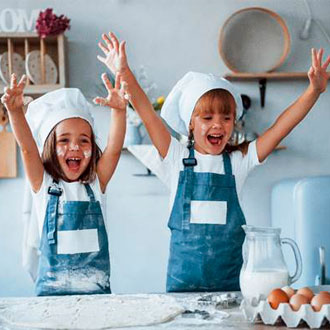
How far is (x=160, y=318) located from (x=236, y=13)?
1908 mm

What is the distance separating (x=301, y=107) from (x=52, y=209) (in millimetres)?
813

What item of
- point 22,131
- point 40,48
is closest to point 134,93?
point 22,131

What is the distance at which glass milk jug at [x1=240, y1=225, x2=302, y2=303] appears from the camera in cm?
118

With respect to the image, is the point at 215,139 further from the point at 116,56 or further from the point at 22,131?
the point at 22,131

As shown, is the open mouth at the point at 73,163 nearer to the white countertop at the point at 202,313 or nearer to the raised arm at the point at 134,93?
the raised arm at the point at 134,93

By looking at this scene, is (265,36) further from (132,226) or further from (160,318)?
(160,318)

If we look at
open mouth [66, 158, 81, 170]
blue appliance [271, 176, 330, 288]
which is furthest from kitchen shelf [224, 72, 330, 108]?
open mouth [66, 158, 81, 170]

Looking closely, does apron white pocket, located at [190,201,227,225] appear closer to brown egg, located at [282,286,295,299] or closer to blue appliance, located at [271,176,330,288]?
blue appliance, located at [271,176,330,288]

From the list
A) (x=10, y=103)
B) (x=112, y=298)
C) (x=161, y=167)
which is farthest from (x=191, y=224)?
(x=10, y=103)

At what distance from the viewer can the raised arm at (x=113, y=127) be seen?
5.65ft

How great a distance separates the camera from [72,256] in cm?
167

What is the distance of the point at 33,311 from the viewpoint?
121 centimetres

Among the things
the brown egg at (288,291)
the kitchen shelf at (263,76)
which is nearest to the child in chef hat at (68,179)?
the brown egg at (288,291)

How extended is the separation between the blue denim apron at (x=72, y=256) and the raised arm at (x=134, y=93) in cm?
29
